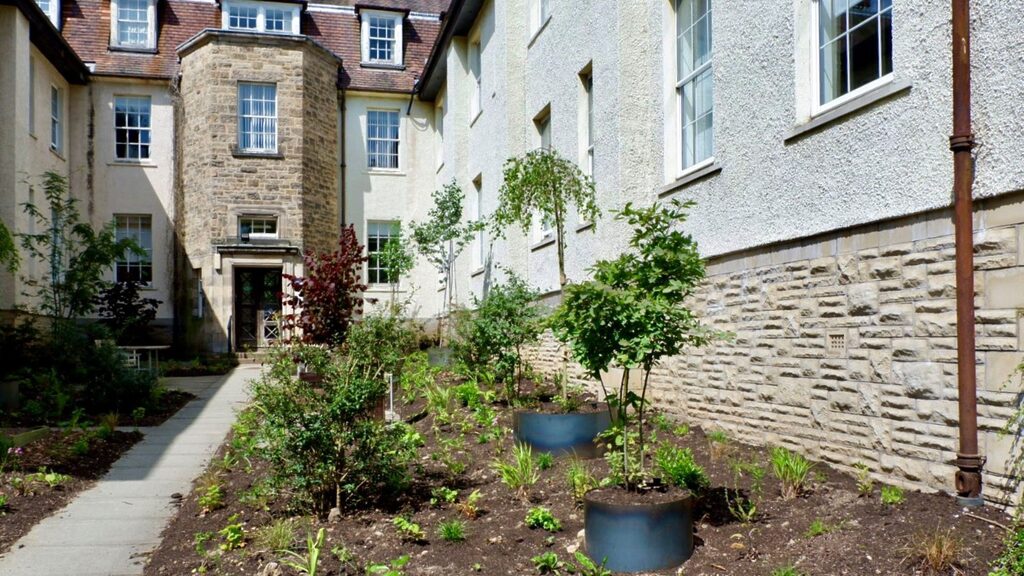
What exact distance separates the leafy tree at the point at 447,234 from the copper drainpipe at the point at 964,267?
40.2 feet

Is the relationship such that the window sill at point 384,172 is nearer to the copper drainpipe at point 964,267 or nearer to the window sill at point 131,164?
the window sill at point 131,164

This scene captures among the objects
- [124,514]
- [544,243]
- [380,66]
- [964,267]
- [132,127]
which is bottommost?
[124,514]

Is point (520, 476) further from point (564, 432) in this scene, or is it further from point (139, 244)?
point (139, 244)

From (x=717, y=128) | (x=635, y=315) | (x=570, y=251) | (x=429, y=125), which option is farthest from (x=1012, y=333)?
(x=429, y=125)

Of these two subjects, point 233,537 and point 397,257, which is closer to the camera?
point 233,537

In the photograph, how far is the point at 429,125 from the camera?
23281 millimetres

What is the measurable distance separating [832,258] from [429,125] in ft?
61.1

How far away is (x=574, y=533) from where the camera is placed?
5.02 meters

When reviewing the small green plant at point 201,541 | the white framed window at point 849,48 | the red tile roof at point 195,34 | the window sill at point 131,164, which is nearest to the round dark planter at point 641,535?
the small green plant at point 201,541

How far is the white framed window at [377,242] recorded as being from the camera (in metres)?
22.5

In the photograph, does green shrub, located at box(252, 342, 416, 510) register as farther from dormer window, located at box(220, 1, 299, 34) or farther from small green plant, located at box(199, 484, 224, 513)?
dormer window, located at box(220, 1, 299, 34)

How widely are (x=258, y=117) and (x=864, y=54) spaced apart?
693 inches

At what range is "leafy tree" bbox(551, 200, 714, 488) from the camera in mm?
4602

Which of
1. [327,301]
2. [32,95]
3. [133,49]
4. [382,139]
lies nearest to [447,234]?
[327,301]
